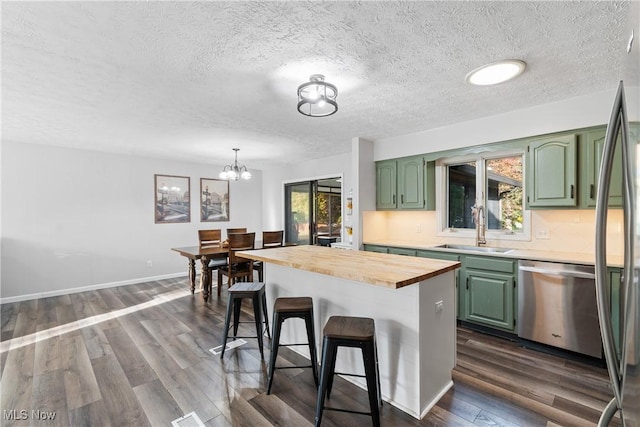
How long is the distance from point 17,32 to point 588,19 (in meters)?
3.26

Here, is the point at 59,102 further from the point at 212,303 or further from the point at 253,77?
the point at 212,303

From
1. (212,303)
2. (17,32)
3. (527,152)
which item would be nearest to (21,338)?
(212,303)

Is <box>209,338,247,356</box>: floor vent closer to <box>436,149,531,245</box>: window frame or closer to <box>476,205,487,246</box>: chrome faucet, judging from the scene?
<box>436,149,531,245</box>: window frame

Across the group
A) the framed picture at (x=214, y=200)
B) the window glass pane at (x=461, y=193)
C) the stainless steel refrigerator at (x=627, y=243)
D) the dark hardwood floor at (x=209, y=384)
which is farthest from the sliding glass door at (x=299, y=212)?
the stainless steel refrigerator at (x=627, y=243)

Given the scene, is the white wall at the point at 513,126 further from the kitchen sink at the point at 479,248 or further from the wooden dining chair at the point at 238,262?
the wooden dining chair at the point at 238,262

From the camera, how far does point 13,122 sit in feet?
11.0

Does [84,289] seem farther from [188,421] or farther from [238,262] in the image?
[188,421]

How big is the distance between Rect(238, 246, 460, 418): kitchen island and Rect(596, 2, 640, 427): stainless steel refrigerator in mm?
854

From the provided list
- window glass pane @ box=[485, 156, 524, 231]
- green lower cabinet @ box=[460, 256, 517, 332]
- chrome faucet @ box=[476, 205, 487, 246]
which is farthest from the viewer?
chrome faucet @ box=[476, 205, 487, 246]

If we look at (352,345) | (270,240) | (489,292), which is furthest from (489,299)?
(270,240)

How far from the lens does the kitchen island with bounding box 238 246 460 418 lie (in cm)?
185

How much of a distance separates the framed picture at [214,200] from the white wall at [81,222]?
19 centimetres

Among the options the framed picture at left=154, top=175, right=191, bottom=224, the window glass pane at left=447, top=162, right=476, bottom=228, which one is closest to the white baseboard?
the framed picture at left=154, top=175, right=191, bottom=224

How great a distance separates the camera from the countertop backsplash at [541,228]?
293cm
